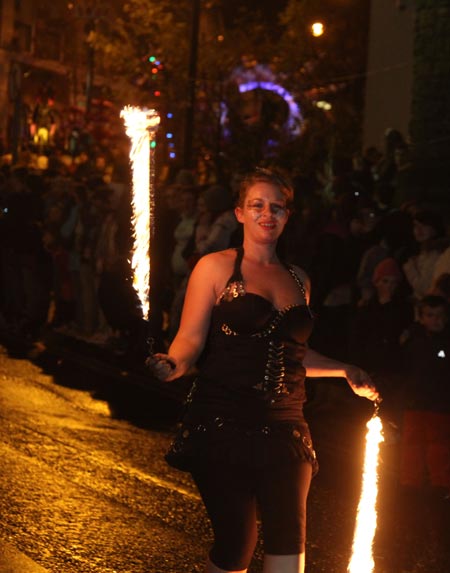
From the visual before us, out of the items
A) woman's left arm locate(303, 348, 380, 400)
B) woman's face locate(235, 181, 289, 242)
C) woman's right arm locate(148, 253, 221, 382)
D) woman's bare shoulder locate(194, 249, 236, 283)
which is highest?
woman's face locate(235, 181, 289, 242)

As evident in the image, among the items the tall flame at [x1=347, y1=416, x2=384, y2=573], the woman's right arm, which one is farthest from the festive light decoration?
the woman's right arm

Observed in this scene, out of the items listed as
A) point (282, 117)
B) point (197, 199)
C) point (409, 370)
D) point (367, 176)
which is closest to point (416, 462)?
point (409, 370)

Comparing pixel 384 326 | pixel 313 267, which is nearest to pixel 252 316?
pixel 384 326

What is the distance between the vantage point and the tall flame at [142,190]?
13.3ft

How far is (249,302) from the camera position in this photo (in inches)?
179

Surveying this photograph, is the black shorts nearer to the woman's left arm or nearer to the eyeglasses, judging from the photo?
the woman's left arm

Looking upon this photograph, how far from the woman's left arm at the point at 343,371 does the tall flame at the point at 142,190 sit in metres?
0.94

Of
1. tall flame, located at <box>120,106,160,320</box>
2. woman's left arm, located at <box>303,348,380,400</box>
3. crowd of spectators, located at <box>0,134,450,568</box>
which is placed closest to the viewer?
tall flame, located at <box>120,106,160,320</box>

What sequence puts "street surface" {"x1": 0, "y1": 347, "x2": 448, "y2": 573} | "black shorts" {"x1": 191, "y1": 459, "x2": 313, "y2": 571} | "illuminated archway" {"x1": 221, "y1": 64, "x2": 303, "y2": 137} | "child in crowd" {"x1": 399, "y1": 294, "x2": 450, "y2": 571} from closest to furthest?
"black shorts" {"x1": 191, "y1": 459, "x2": 313, "y2": 571} → "street surface" {"x1": 0, "y1": 347, "x2": 448, "y2": 573} → "child in crowd" {"x1": 399, "y1": 294, "x2": 450, "y2": 571} → "illuminated archway" {"x1": 221, "y1": 64, "x2": 303, "y2": 137}

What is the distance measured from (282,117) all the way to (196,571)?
2409cm

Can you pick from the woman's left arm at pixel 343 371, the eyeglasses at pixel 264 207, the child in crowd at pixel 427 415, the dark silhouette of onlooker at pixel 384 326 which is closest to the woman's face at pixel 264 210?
the eyeglasses at pixel 264 207

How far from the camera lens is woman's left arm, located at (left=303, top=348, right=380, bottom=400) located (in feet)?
15.6

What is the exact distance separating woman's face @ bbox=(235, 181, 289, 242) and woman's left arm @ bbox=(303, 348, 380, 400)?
50cm

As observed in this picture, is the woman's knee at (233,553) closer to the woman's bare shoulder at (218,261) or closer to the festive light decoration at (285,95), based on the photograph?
the woman's bare shoulder at (218,261)
